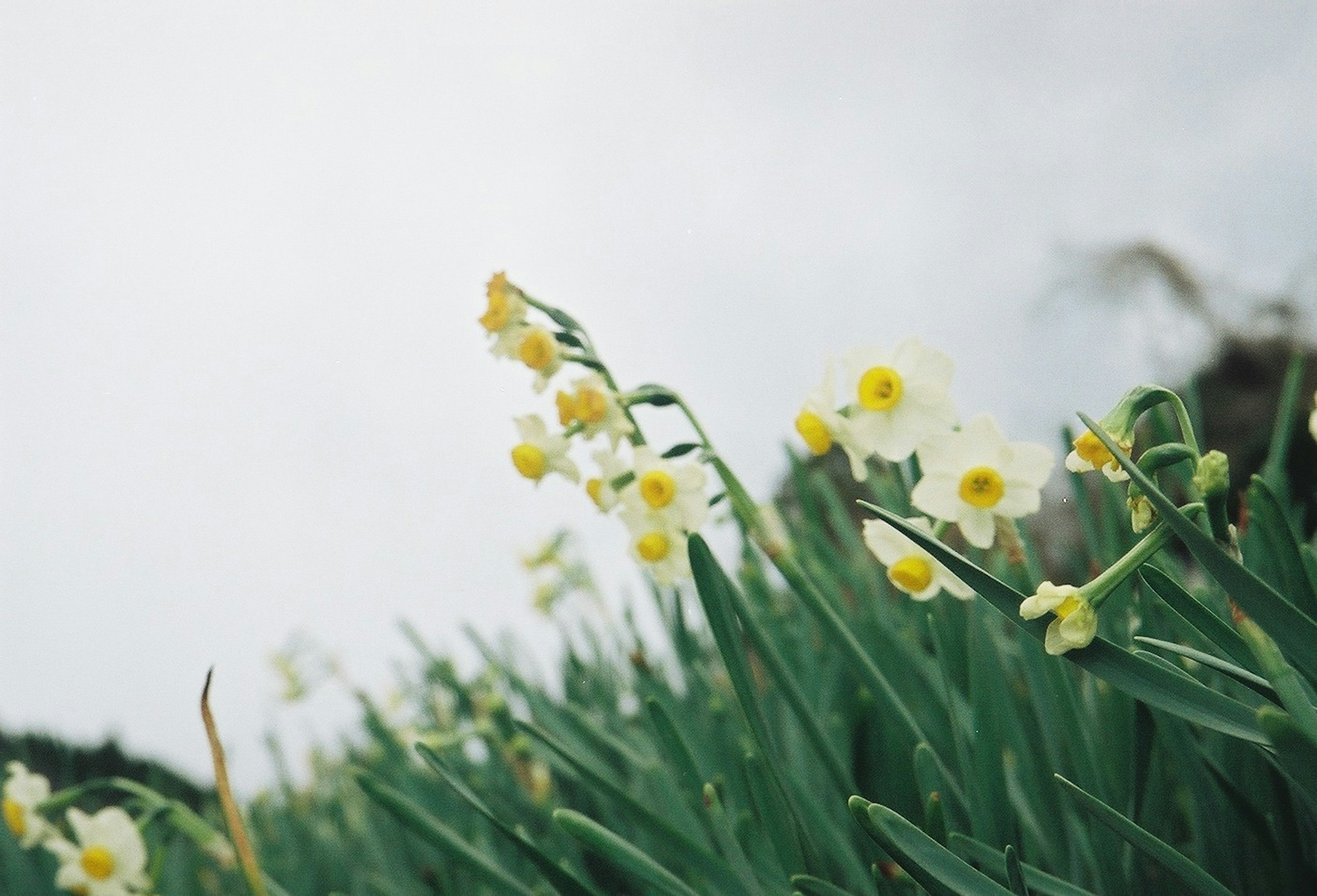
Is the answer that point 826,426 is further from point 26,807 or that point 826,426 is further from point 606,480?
point 26,807

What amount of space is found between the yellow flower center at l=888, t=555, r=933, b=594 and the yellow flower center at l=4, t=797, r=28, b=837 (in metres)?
1.35

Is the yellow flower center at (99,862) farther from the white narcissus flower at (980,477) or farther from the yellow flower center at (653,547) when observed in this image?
the white narcissus flower at (980,477)

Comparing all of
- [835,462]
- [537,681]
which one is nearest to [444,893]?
[537,681]

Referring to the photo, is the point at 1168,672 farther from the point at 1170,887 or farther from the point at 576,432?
the point at 576,432

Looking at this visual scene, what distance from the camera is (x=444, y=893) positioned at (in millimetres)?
1418

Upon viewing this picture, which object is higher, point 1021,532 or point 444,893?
point 1021,532

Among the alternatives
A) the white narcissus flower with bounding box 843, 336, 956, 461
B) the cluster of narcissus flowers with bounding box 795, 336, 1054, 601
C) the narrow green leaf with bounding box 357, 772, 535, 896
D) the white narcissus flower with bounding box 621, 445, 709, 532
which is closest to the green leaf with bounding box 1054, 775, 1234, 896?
the cluster of narcissus flowers with bounding box 795, 336, 1054, 601

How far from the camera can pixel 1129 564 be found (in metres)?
0.54

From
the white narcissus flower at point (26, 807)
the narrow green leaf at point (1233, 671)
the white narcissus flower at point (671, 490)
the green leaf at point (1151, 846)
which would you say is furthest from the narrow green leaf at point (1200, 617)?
the white narcissus flower at point (26, 807)

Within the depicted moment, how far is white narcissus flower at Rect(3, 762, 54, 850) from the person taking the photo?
142 centimetres

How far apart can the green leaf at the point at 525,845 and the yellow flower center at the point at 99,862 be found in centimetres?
57

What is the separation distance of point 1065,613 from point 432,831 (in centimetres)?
60

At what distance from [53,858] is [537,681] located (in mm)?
969

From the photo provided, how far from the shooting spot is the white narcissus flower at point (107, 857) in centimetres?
Answer: 121
